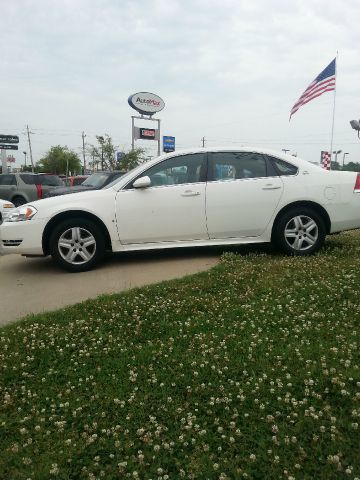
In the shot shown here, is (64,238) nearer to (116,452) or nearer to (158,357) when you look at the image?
(158,357)

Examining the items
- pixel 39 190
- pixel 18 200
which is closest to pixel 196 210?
pixel 39 190

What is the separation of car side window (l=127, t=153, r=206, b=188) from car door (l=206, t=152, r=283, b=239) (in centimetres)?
16

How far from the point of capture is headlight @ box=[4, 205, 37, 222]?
520 cm

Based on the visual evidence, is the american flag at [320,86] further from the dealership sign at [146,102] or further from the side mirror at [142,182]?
the dealership sign at [146,102]

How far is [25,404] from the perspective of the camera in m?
2.47

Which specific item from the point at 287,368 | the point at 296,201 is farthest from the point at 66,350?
the point at 296,201

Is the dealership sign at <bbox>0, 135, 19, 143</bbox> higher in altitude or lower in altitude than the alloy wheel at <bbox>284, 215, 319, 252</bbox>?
higher

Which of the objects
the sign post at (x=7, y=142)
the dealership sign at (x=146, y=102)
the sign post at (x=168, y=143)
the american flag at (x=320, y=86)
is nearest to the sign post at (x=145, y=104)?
the dealership sign at (x=146, y=102)

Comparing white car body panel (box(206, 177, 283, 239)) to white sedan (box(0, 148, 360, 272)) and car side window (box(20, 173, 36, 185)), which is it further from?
car side window (box(20, 173, 36, 185))

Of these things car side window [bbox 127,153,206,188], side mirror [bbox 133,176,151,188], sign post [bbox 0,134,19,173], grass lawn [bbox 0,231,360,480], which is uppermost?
sign post [bbox 0,134,19,173]

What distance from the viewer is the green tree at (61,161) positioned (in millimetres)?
87194

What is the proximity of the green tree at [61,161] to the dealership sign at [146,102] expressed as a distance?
6104cm

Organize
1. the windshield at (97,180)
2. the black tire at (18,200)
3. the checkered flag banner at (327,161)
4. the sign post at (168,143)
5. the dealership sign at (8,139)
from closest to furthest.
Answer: the windshield at (97,180), the black tire at (18,200), the checkered flag banner at (327,161), the dealership sign at (8,139), the sign post at (168,143)

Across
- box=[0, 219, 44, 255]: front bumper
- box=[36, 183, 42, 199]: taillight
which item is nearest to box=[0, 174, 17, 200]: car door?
box=[36, 183, 42, 199]: taillight
